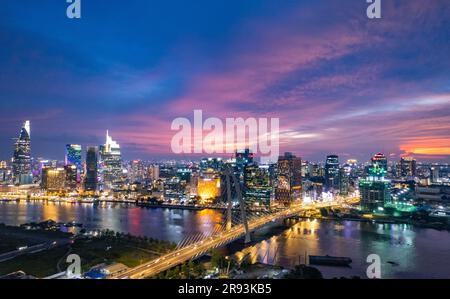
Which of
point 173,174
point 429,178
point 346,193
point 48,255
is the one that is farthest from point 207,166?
point 48,255

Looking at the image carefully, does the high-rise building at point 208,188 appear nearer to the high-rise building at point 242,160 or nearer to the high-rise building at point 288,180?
the high-rise building at point 242,160

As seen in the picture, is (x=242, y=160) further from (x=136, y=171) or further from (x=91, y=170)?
(x=136, y=171)

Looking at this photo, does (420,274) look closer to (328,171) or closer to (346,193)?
(346,193)

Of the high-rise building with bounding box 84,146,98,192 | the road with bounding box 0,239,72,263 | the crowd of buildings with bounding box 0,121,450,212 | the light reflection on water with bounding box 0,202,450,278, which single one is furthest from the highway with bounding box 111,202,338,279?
the high-rise building with bounding box 84,146,98,192

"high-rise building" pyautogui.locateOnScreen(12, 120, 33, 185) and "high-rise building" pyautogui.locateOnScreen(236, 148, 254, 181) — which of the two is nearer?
"high-rise building" pyautogui.locateOnScreen(236, 148, 254, 181)

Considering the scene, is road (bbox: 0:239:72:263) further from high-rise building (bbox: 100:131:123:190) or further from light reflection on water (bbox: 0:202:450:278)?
high-rise building (bbox: 100:131:123:190)

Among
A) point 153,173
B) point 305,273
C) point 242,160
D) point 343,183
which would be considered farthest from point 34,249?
point 153,173

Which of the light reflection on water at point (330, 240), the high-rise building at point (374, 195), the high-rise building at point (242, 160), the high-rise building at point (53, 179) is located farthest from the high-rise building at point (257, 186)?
the high-rise building at point (53, 179)
